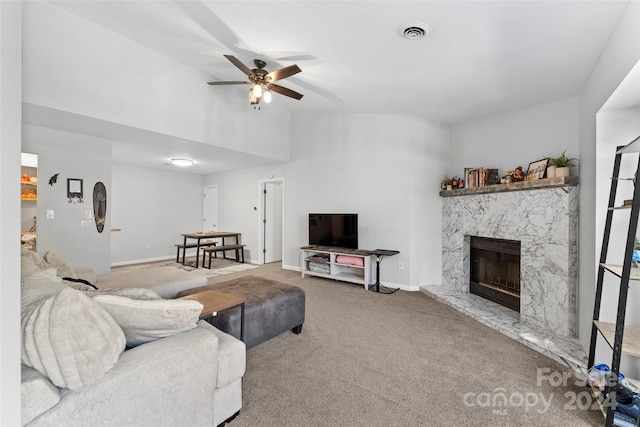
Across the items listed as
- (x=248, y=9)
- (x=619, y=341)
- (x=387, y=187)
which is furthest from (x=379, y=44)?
(x=619, y=341)

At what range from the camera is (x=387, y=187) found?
4586mm

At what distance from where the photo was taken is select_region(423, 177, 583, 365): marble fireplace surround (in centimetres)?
284

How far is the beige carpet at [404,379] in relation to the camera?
173 cm

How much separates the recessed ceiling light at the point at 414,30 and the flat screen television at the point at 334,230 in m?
2.78

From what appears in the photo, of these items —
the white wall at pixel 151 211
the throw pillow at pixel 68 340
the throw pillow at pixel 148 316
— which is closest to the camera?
the throw pillow at pixel 68 340

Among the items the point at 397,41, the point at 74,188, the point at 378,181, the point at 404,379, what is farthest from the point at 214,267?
the point at 397,41

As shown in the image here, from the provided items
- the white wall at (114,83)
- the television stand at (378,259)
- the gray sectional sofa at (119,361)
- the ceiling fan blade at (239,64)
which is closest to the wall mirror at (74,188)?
the white wall at (114,83)

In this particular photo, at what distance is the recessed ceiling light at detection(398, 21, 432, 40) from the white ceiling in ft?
0.12

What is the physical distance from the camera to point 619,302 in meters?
1.61

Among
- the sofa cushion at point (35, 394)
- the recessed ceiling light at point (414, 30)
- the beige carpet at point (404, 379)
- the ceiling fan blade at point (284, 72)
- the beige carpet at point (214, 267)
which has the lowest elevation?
the beige carpet at point (214, 267)

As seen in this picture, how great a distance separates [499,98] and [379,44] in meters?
1.90

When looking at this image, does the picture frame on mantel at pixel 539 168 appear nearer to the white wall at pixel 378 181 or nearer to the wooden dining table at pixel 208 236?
the white wall at pixel 378 181

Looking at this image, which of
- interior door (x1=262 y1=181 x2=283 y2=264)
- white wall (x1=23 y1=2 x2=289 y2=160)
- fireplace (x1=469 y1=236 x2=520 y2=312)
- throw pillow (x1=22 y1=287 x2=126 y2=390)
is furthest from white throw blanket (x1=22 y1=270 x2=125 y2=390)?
interior door (x1=262 y1=181 x2=283 y2=264)

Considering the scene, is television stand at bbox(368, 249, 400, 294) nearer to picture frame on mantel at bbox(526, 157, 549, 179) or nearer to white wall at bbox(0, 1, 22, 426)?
picture frame on mantel at bbox(526, 157, 549, 179)
